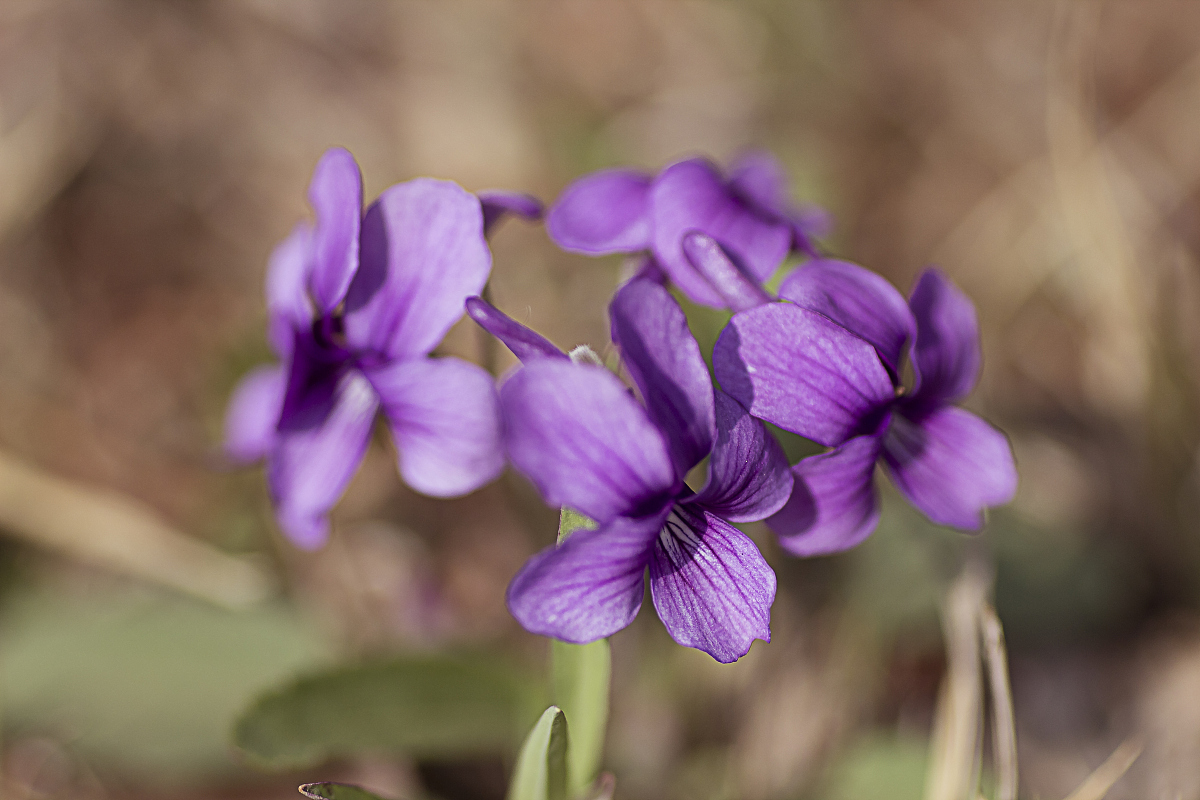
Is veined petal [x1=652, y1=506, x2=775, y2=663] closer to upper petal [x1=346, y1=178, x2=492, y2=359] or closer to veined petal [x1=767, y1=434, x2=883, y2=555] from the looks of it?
veined petal [x1=767, y1=434, x2=883, y2=555]

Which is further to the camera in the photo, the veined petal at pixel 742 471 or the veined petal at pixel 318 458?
the veined petal at pixel 318 458

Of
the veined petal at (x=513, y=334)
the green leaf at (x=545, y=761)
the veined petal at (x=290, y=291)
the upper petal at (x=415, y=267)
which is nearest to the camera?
the veined petal at (x=513, y=334)

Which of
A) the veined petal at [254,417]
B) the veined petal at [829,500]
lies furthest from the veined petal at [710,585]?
the veined petal at [254,417]

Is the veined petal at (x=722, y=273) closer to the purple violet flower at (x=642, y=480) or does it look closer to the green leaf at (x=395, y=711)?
the purple violet flower at (x=642, y=480)

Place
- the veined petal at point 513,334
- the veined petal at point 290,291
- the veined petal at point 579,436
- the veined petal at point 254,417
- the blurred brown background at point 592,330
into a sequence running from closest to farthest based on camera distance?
the veined petal at point 579,436, the veined petal at point 513,334, the veined petal at point 290,291, the veined petal at point 254,417, the blurred brown background at point 592,330

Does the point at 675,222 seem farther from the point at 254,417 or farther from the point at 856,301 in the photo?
the point at 254,417

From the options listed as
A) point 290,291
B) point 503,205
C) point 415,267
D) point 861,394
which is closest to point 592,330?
point 290,291

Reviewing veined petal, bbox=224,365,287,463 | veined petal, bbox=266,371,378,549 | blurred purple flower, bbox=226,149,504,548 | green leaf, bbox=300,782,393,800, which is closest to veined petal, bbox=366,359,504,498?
blurred purple flower, bbox=226,149,504,548
